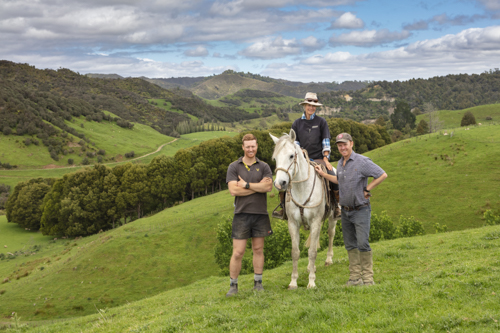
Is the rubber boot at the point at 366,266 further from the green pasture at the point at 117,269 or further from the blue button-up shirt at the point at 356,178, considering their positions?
the green pasture at the point at 117,269

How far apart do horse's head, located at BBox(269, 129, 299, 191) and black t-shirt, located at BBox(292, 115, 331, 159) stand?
70.3 inches

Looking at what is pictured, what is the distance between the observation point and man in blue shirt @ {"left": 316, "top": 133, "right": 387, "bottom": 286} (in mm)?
8820

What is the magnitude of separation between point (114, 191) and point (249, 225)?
227ft

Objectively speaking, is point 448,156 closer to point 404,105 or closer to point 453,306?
point 453,306

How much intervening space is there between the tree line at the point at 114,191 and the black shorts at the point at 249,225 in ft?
219

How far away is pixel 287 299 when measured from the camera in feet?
27.4

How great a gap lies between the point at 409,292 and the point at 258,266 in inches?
164

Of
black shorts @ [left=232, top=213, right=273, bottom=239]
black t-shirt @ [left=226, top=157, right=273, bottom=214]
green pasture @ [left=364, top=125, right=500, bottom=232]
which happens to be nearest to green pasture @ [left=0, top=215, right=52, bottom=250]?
green pasture @ [left=364, top=125, right=500, bottom=232]

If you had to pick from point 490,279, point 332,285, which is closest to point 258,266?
point 332,285

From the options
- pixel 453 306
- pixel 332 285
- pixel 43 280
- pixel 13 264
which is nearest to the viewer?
pixel 453 306

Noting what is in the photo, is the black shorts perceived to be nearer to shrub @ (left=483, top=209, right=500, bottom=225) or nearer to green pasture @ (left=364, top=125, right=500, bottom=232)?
shrub @ (left=483, top=209, right=500, bottom=225)

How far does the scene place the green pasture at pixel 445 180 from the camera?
1623 inches

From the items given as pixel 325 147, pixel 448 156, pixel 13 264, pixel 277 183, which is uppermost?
pixel 325 147

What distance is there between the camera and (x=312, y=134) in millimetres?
10766
